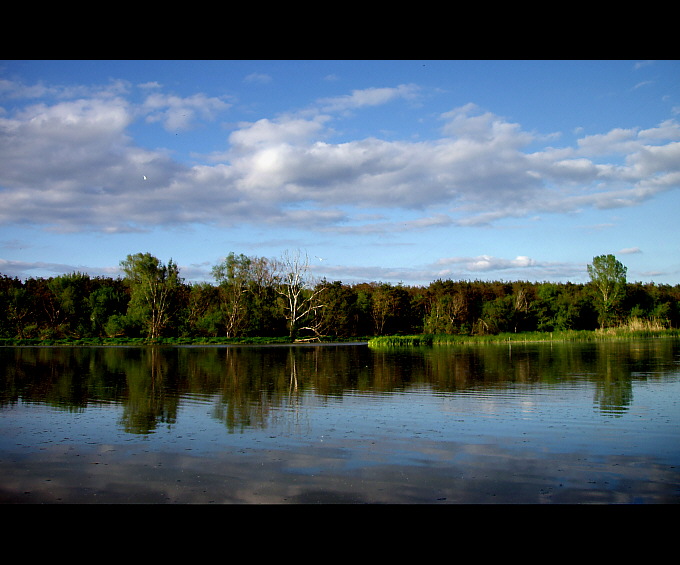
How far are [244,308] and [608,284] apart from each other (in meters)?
29.6

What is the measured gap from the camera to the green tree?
47.8m

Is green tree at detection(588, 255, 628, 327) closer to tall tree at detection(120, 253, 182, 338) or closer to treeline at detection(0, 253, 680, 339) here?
treeline at detection(0, 253, 680, 339)

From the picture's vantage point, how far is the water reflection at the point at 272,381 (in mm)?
10312

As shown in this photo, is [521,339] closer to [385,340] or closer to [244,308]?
[385,340]

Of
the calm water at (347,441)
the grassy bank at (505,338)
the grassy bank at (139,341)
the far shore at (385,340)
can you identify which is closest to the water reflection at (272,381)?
the calm water at (347,441)

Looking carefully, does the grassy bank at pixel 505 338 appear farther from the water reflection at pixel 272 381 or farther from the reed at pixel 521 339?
the water reflection at pixel 272 381

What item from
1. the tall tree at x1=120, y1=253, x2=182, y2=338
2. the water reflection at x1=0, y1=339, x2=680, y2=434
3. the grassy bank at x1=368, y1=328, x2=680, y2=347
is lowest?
the water reflection at x1=0, y1=339, x2=680, y2=434

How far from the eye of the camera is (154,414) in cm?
970

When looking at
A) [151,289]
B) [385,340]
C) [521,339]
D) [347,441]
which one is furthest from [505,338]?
[347,441]

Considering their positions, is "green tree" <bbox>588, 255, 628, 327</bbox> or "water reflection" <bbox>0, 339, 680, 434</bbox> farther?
"green tree" <bbox>588, 255, 628, 327</bbox>

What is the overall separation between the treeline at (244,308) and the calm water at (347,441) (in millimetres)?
28291

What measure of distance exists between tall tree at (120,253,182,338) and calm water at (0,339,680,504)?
27.5 metres

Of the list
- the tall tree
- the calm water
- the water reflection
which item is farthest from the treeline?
the calm water
